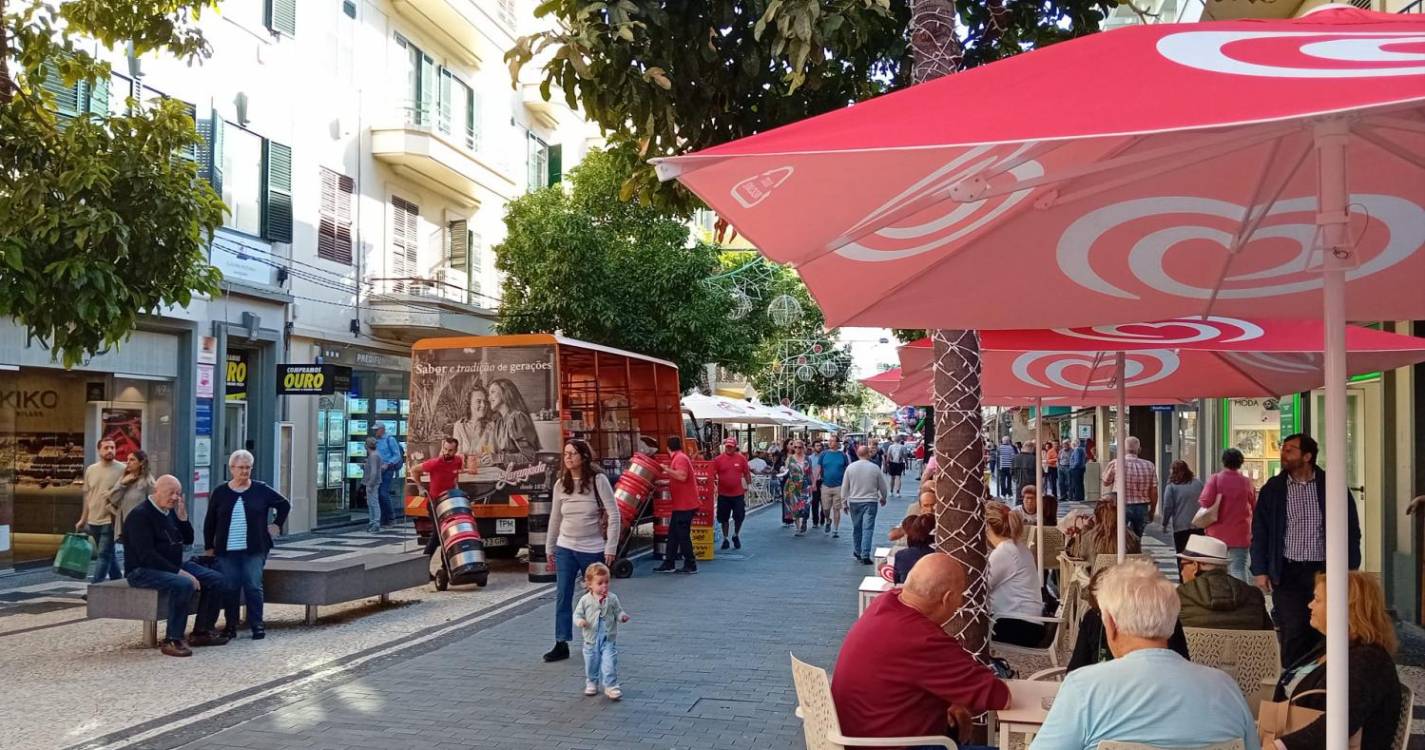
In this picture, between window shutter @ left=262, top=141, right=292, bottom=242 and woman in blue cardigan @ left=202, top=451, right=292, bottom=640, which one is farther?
window shutter @ left=262, top=141, right=292, bottom=242

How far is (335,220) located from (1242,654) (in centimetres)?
1900

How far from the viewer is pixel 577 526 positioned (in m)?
8.61

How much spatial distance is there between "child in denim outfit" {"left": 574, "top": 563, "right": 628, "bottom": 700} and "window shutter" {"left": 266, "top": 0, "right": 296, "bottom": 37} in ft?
49.6

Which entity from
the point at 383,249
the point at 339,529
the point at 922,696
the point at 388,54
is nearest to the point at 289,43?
the point at 388,54

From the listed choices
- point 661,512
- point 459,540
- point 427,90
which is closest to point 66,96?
point 459,540

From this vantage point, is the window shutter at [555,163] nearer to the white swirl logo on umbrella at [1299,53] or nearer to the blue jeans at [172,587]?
the blue jeans at [172,587]

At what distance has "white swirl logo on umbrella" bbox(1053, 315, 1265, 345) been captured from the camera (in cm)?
634

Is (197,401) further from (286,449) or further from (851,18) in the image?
(851,18)

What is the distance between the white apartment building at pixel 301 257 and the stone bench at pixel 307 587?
523 centimetres

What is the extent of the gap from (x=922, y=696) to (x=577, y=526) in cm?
477

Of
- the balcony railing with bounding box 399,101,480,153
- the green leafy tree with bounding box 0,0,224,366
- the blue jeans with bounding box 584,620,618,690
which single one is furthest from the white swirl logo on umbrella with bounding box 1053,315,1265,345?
the balcony railing with bounding box 399,101,480,153

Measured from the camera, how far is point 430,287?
960 inches

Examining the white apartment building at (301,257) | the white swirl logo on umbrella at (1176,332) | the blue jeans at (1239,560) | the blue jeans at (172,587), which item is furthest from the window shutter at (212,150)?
the blue jeans at (1239,560)

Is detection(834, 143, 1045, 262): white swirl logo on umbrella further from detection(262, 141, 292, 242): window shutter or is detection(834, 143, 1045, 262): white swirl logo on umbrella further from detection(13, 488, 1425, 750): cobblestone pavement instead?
detection(262, 141, 292, 242): window shutter
